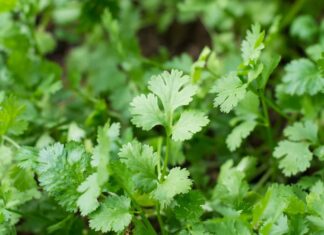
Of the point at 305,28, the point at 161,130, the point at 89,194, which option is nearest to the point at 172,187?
the point at 89,194

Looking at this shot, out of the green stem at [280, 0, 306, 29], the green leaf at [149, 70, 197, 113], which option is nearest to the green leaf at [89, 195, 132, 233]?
the green leaf at [149, 70, 197, 113]

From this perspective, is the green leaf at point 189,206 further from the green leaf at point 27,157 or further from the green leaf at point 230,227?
the green leaf at point 27,157

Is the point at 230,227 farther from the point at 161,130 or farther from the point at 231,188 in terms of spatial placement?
the point at 161,130

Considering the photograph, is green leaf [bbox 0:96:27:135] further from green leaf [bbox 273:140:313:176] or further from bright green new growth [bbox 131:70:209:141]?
green leaf [bbox 273:140:313:176]

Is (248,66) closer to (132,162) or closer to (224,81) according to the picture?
(224,81)

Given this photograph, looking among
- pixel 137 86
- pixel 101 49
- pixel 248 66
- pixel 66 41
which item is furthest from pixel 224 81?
pixel 66 41
